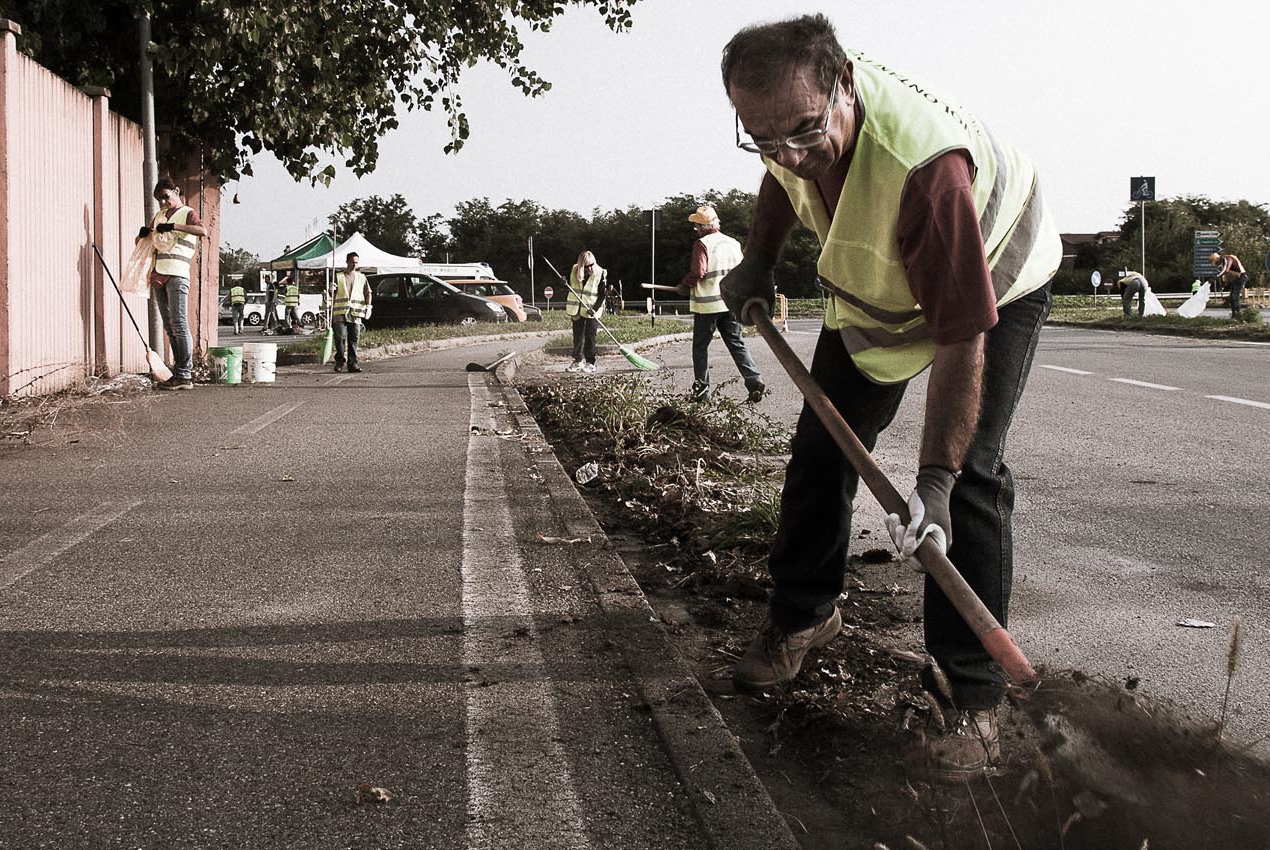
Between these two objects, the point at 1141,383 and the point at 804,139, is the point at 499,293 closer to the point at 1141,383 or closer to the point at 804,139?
the point at 1141,383

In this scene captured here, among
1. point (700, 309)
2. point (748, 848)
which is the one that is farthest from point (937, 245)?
point (700, 309)

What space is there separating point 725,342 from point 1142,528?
5862mm

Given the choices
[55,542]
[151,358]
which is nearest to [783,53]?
[55,542]

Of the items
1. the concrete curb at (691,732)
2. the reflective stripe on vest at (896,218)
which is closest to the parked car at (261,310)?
the concrete curb at (691,732)

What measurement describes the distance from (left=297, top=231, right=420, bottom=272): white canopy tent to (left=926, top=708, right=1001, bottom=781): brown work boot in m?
37.3

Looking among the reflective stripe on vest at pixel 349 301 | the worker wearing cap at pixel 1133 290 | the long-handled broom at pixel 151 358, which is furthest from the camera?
the worker wearing cap at pixel 1133 290

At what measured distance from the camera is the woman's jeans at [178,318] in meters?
11.7

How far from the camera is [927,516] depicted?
2.53 m

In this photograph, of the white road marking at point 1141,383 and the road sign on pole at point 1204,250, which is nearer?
the white road marking at point 1141,383

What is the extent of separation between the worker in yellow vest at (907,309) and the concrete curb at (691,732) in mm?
249

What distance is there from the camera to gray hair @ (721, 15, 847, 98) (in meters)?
2.52

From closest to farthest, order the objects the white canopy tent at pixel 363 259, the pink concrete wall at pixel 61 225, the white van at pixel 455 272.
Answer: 1. the pink concrete wall at pixel 61 225
2. the white canopy tent at pixel 363 259
3. the white van at pixel 455 272

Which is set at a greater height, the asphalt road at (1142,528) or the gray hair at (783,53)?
the gray hair at (783,53)

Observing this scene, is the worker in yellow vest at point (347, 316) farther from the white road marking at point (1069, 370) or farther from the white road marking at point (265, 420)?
the white road marking at point (1069, 370)
